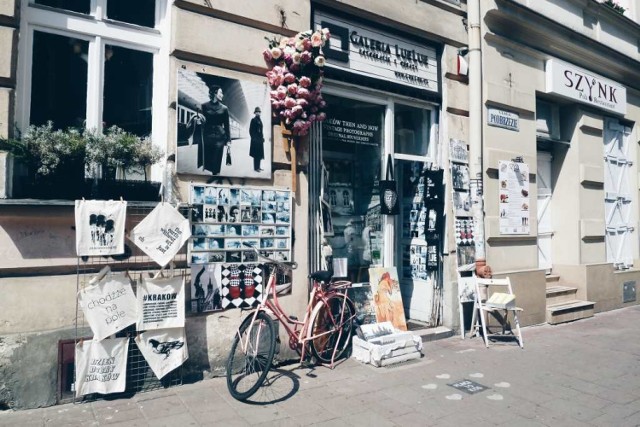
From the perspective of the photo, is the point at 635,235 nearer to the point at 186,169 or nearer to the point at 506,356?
the point at 506,356

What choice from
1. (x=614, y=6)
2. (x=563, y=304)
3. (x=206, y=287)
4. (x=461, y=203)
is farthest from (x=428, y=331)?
(x=614, y=6)

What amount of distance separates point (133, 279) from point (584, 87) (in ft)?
30.0

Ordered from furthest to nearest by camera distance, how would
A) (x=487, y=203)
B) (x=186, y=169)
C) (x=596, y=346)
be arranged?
(x=487, y=203) < (x=596, y=346) < (x=186, y=169)

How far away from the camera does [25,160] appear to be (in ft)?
13.7

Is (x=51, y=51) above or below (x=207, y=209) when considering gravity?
above

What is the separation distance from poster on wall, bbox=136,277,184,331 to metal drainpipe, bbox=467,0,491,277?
4.78 meters

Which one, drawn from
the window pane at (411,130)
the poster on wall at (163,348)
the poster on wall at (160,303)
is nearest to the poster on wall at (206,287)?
the poster on wall at (160,303)

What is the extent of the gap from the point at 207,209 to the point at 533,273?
5.93 metres

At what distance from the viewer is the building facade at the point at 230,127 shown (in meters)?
4.27

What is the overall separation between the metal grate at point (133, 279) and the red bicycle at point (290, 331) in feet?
2.29

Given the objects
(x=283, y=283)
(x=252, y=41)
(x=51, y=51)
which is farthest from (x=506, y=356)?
(x=51, y=51)

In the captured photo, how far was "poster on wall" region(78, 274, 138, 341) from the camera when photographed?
438 cm

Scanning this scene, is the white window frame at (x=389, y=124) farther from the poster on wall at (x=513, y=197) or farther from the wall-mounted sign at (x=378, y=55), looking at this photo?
the poster on wall at (x=513, y=197)

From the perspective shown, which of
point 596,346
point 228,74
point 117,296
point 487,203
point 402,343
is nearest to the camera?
point 117,296
